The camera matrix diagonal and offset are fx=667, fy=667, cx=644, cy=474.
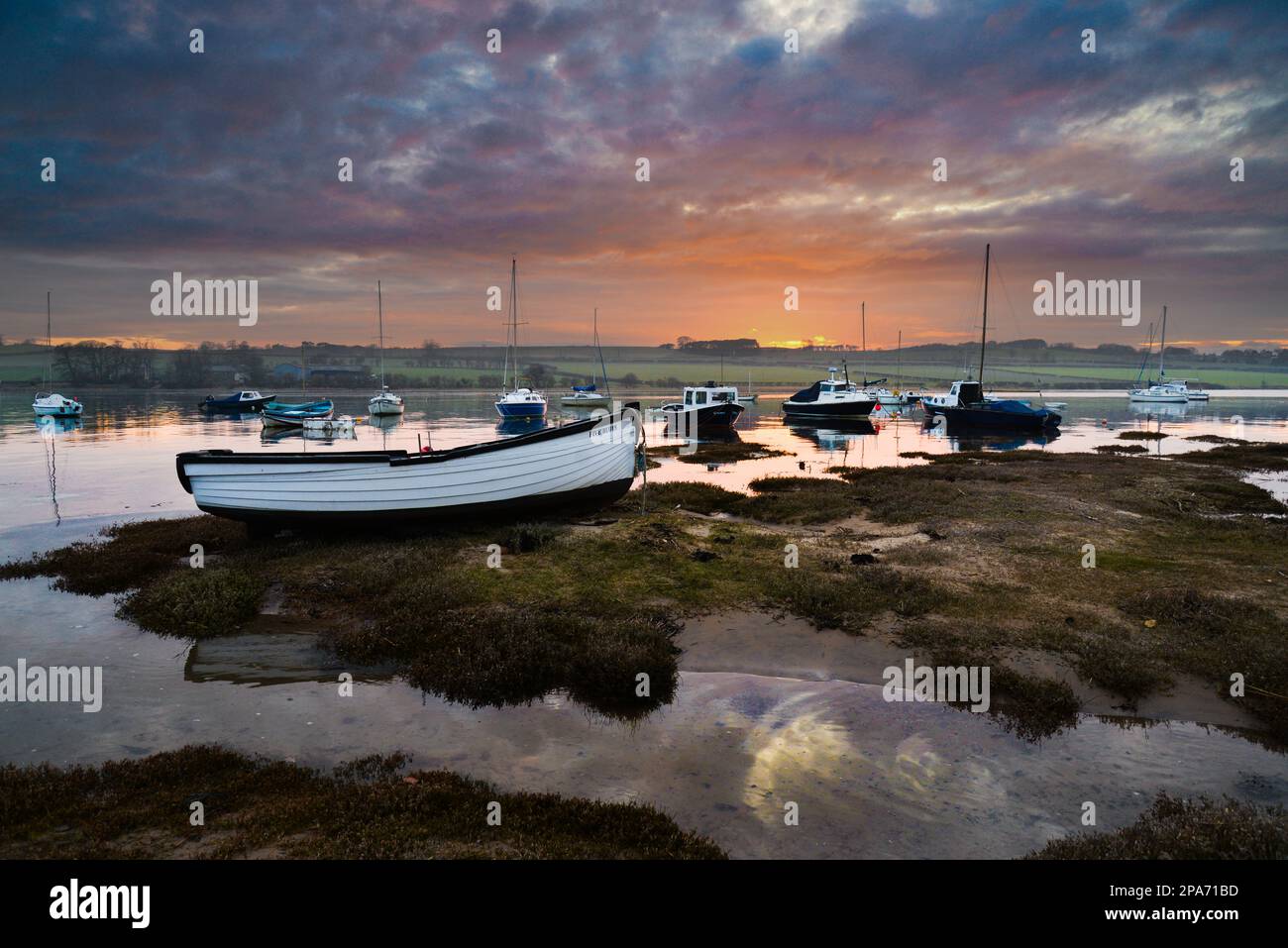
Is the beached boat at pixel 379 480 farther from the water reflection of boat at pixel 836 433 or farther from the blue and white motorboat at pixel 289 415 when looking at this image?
the blue and white motorboat at pixel 289 415

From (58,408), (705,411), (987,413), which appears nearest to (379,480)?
(705,411)

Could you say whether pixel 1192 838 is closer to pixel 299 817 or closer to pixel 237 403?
pixel 299 817

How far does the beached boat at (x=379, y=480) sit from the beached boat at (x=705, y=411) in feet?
140

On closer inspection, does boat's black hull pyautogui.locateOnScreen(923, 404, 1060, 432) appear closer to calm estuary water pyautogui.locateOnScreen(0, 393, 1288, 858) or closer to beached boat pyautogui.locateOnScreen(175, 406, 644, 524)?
beached boat pyautogui.locateOnScreen(175, 406, 644, 524)

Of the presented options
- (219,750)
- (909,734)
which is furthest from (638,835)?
(219,750)

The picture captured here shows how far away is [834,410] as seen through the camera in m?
70.5

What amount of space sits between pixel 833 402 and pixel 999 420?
17.0 meters

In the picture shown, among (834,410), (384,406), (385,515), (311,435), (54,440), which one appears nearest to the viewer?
(385,515)

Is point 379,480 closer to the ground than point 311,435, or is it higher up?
closer to the ground

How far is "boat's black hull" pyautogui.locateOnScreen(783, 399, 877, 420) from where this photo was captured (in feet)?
Answer: 228

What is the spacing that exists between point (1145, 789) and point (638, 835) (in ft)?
16.0

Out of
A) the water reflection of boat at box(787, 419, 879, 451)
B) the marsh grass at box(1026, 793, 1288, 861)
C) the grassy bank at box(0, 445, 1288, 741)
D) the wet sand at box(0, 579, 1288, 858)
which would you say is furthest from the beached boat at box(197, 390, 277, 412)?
the marsh grass at box(1026, 793, 1288, 861)


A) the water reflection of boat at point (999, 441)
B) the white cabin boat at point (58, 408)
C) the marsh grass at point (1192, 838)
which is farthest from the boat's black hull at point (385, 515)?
the white cabin boat at point (58, 408)
